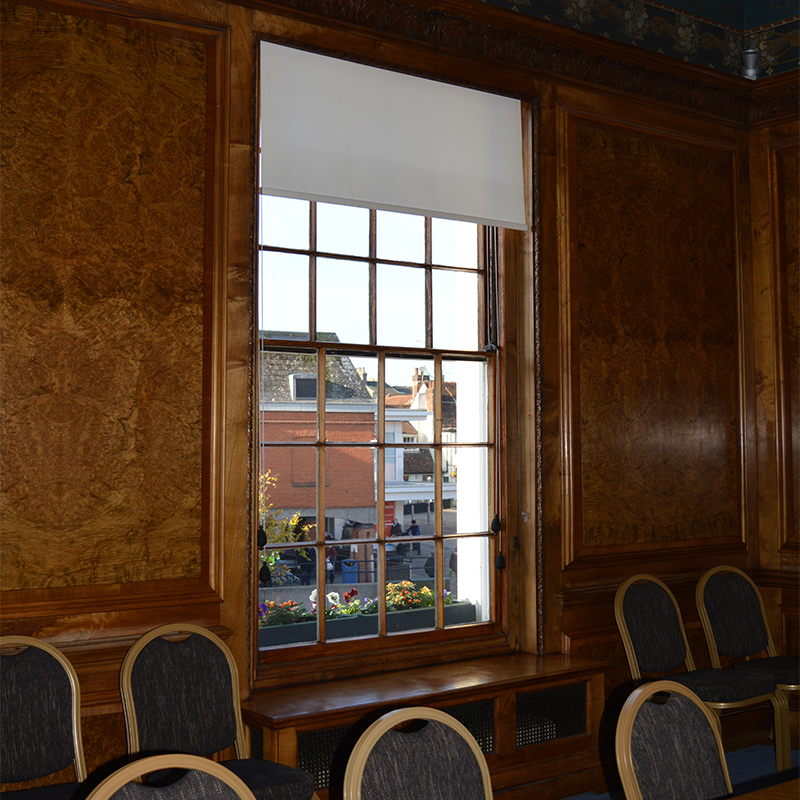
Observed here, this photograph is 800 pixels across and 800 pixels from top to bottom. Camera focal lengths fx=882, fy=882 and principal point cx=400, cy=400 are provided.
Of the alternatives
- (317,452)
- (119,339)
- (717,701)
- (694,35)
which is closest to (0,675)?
(119,339)

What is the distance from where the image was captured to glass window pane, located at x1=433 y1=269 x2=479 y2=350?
4.07 meters

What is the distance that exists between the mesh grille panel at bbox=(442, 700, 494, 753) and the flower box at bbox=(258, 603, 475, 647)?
1.55 ft

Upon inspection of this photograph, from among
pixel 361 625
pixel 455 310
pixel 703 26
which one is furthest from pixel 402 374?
pixel 703 26

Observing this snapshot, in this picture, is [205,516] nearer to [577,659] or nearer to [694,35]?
[577,659]

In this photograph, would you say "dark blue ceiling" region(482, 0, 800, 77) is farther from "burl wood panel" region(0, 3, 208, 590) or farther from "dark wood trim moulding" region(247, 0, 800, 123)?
"burl wood panel" region(0, 3, 208, 590)

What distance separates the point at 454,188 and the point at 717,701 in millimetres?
2490

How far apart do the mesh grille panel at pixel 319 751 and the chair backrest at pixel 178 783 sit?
4.94 feet

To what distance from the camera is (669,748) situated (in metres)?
2.18

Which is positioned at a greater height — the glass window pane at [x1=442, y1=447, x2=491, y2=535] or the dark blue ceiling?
the dark blue ceiling

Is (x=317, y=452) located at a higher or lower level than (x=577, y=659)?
higher

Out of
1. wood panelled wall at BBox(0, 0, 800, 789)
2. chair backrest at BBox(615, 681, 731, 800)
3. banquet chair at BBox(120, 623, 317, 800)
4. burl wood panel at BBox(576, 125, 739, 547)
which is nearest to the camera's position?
chair backrest at BBox(615, 681, 731, 800)

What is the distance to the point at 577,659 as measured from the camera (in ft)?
13.1

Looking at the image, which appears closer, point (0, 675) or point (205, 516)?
point (0, 675)

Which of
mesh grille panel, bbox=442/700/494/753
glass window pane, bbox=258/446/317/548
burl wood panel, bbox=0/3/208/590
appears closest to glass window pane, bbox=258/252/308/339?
burl wood panel, bbox=0/3/208/590
